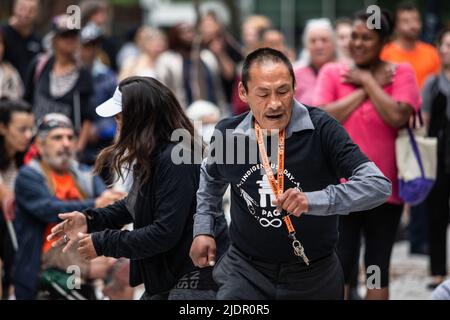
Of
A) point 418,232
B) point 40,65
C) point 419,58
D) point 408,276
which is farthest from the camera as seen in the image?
point 418,232

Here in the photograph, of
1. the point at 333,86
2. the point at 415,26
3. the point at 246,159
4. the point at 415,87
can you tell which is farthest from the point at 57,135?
the point at 415,26

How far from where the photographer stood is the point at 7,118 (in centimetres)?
849

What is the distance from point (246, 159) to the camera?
15.3ft

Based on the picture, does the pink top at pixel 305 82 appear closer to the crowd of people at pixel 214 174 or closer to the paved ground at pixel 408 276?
the crowd of people at pixel 214 174

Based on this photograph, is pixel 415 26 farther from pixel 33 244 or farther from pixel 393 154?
pixel 33 244

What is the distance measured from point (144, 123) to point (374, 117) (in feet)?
6.35

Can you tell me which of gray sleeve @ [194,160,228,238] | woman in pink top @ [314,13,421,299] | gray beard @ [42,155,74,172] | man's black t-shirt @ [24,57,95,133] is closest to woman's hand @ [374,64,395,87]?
woman in pink top @ [314,13,421,299]

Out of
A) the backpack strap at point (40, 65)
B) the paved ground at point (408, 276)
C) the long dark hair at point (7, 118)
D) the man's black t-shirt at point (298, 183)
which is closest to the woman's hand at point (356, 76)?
the man's black t-shirt at point (298, 183)

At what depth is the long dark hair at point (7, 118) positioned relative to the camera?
27.4ft

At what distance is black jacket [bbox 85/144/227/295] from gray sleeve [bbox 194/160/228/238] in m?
0.16

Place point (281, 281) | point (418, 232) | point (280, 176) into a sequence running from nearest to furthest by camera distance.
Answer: point (280, 176), point (281, 281), point (418, 232)

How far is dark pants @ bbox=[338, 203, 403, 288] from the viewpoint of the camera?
6.47 m

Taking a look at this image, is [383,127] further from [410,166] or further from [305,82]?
[305,82]

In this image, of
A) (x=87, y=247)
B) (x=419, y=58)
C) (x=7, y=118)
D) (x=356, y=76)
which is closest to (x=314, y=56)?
(x=419, y=58)
